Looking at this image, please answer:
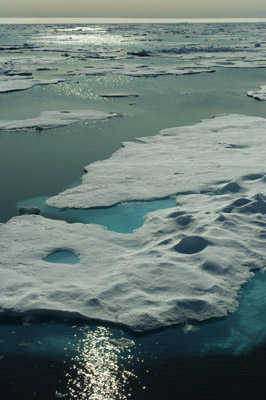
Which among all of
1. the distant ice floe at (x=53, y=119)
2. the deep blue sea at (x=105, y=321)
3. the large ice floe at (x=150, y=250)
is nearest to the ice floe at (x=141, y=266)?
the large ice floe at (x=150, y=250)

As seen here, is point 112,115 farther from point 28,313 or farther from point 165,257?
point 28,313

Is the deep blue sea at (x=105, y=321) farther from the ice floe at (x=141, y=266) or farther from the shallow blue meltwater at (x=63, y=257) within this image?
the ice floe at (x=141, y=266)

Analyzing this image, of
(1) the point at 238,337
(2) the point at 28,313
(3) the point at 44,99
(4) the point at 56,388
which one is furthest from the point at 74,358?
(3) the point at 44,99

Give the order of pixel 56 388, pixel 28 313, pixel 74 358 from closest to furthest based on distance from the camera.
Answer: pixel 56 388 < pixel 74 358 < pixel 28 313

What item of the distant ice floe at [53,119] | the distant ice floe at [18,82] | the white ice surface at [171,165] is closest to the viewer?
the white ice surface at [171,165]

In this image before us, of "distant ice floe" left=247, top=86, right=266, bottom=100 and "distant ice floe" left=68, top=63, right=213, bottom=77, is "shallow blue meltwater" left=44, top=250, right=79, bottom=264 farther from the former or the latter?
"distant ice floe" left=68, top=63, right=213, bottom=77

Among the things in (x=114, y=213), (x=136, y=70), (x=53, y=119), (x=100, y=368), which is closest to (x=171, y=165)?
(x=114, y=213)
